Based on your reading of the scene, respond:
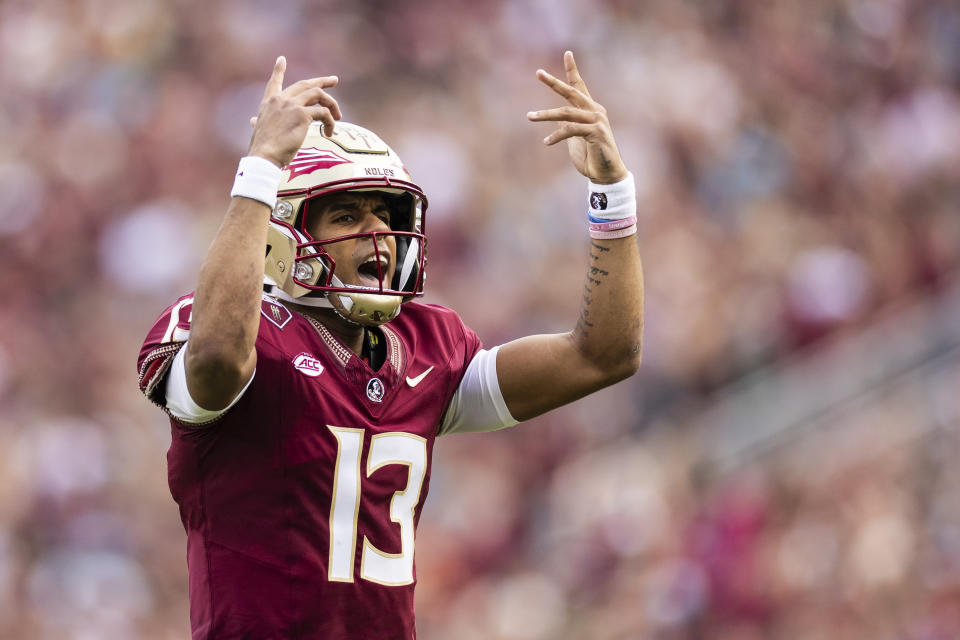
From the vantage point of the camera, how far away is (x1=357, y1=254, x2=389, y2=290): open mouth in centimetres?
277

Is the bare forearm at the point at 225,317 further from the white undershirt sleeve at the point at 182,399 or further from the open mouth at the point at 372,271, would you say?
the open mouth at the point at 372,271

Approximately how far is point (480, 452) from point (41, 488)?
199 cm

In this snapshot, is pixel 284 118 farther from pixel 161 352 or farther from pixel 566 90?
pixel 566 90

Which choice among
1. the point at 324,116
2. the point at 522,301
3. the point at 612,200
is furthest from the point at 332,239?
the point at 522,301

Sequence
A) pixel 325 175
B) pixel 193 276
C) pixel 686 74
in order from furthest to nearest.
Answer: pixel 686 74 < pixel 193 276 < pixel 325 175

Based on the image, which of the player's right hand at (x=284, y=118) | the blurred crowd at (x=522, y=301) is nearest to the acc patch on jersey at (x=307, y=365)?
the player's right hand at (x=284, y=118)

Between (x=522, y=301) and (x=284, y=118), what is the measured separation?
4.34 m

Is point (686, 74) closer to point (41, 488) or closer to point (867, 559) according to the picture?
point (867, 559)

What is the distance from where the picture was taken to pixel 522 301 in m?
6.86

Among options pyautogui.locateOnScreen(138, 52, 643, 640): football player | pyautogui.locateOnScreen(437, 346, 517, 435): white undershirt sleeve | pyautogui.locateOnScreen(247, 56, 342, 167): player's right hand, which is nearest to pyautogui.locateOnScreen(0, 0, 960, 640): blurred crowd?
pyautogui.locateOnScreen(437, 346, 517, 435): white undershirt sleeve

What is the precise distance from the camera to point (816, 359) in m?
7.29

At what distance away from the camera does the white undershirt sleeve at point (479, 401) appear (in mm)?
2979

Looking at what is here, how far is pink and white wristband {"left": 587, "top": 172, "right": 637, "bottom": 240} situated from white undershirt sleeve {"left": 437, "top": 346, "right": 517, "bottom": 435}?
1.18 ft

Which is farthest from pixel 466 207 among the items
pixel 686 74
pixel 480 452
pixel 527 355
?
pixel 527 355
